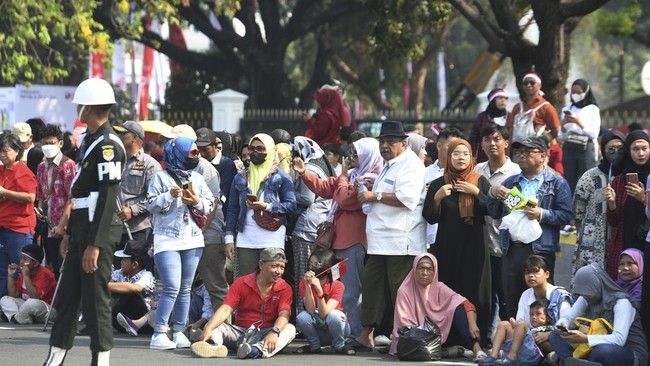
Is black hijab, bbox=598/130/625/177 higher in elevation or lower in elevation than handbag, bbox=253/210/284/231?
higher

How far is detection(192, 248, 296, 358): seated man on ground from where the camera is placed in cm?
1124

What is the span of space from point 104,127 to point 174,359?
241 centimetres

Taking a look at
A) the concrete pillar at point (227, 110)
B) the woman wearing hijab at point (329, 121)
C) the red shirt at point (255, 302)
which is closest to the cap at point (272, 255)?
the red shirt at point (255, 302)

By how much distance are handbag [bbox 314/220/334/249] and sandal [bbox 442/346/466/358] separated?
1.57m

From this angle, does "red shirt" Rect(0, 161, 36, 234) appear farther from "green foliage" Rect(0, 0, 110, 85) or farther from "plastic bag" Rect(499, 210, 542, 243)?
"green foliage" Rect(0, 0, 110, 85)

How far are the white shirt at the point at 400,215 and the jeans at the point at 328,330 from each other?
2.39ft

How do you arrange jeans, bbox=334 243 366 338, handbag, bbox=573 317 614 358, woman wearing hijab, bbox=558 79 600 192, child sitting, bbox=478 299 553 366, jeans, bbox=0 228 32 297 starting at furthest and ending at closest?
woman wearing hijab, bbox=558 79 600 192, jeans, bbox=0 228 32 297, jeans, bbox=334 243 366 338, child sitting, bbox=478 299 553 366, handbag, bbox=573 317 614 358

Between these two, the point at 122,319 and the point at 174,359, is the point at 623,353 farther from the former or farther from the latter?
the point at 122,319

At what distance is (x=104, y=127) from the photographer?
31.3 ft

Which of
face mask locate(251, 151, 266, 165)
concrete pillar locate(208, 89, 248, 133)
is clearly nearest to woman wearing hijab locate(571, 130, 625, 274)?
face mask locate(251, 151, 266, 165)

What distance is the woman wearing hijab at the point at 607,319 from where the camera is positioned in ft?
32.1

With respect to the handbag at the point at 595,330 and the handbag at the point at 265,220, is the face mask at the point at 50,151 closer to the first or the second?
the handbag at the point at 265,220

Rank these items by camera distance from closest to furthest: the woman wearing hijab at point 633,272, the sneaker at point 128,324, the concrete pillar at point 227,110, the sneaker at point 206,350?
the woman wearing hijab at point 633,272, the sneaker at point 206,350, the sneaker at point 128,324, the concrete pillar at point 227,110

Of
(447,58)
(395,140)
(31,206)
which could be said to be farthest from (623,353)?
(447,58)
